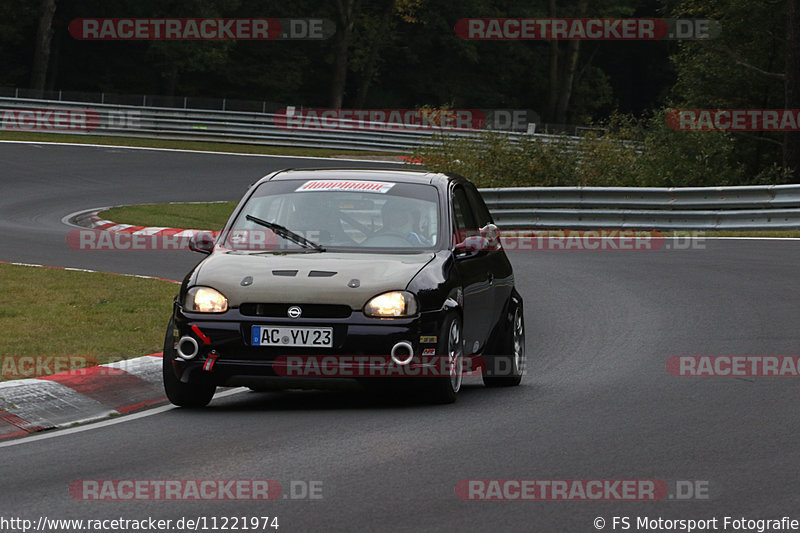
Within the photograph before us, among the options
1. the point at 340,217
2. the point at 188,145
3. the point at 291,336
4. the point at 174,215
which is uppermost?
the point at 188,145

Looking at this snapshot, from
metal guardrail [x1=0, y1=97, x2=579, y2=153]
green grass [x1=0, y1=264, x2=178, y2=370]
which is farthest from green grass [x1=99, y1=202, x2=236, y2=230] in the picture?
metal guardrail [x1=0, y1=97, x2=579, y2=153]

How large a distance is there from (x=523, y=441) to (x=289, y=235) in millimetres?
2578

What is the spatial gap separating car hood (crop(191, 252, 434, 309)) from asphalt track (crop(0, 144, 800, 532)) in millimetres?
750

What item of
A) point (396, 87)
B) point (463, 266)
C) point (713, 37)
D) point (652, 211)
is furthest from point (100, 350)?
point (396, 87)

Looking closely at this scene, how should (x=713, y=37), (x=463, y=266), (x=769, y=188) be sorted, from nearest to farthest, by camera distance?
1. (x=463, y=266)
2. (x=769, y=188)
3. (x=713, y=37)

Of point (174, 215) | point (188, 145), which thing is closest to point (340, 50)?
point (188, 145)

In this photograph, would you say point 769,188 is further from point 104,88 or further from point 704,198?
point 104,88

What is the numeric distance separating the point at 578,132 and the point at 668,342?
1562 inches

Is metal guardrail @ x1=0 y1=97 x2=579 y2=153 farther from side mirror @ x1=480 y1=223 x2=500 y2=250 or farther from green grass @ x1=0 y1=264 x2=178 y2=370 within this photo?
side mirror @ x1=480 y1=223 x2=500 y2=250

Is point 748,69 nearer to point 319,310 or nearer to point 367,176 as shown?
point 367,176

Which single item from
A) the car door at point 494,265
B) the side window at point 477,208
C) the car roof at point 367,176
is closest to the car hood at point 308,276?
the car roof at point 367,176

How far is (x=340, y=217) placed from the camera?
9617 mm

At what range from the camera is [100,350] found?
35.4 ft

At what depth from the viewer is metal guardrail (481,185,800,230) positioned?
2291 cm
